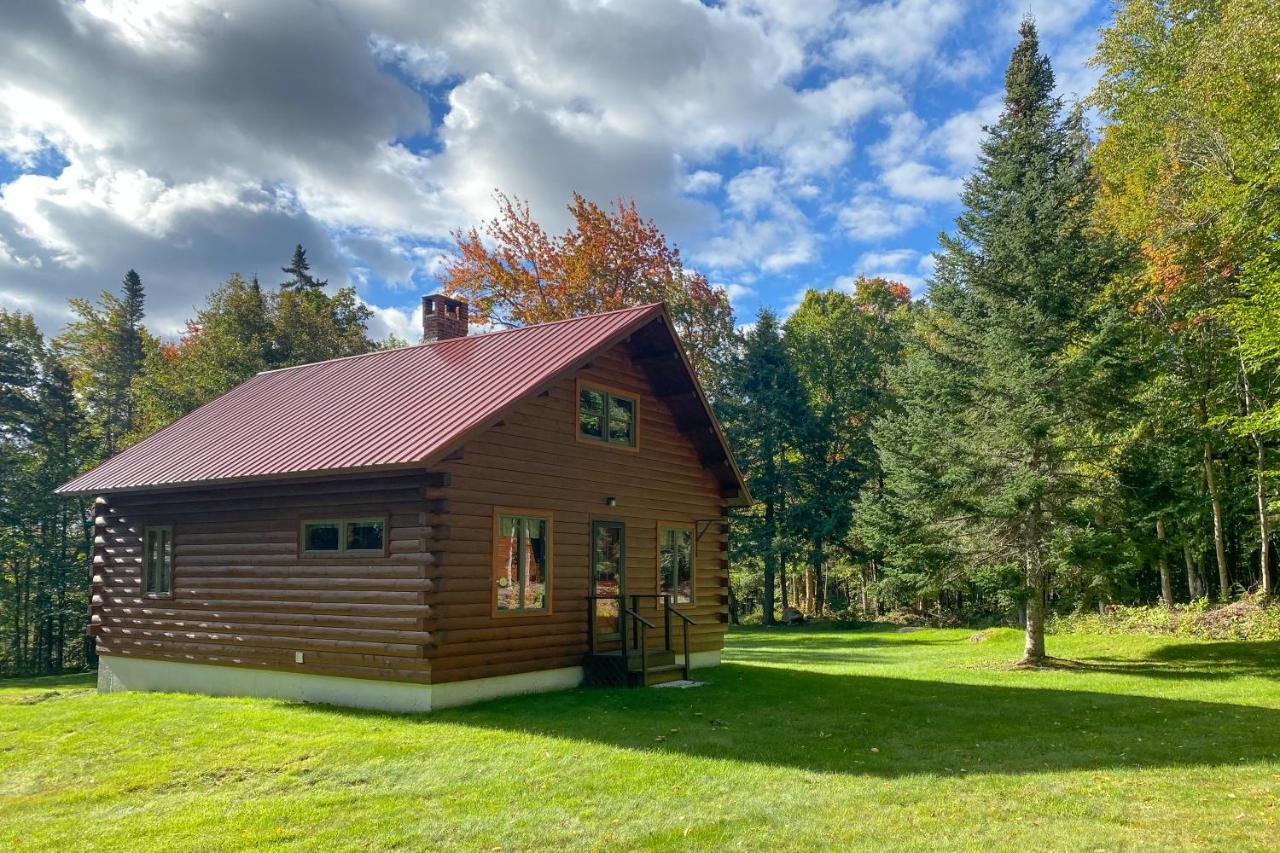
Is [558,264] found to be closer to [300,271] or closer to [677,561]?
[677,561]

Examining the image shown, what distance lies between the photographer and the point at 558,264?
3344cm

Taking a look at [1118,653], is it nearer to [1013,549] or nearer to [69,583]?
[1013,549]

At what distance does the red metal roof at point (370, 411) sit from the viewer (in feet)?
39.4

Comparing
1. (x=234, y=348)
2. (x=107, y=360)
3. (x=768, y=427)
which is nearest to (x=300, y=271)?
(x=107, y=360)

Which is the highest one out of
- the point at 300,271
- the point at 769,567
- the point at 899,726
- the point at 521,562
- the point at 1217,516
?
the point at 300,271

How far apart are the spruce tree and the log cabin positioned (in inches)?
197

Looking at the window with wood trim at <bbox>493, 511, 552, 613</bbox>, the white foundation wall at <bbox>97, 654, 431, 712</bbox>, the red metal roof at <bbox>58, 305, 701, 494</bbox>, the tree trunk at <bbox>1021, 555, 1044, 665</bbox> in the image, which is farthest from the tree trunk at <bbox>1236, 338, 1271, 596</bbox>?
the white foundation wall at <bbox>97, 654, 431, 712</bbox>

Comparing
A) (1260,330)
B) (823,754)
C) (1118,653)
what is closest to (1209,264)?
(1260,330)

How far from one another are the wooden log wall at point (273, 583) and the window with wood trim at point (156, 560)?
0.54 ft

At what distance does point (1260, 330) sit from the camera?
1585 cm

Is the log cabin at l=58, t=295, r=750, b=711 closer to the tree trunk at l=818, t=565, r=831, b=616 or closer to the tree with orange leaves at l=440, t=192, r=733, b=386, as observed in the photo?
the tree with orange leaves at l=440, t=192, r=733, b=386

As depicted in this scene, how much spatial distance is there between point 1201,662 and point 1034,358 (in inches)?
272

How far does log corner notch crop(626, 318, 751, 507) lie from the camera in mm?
15352

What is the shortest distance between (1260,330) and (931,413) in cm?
627
